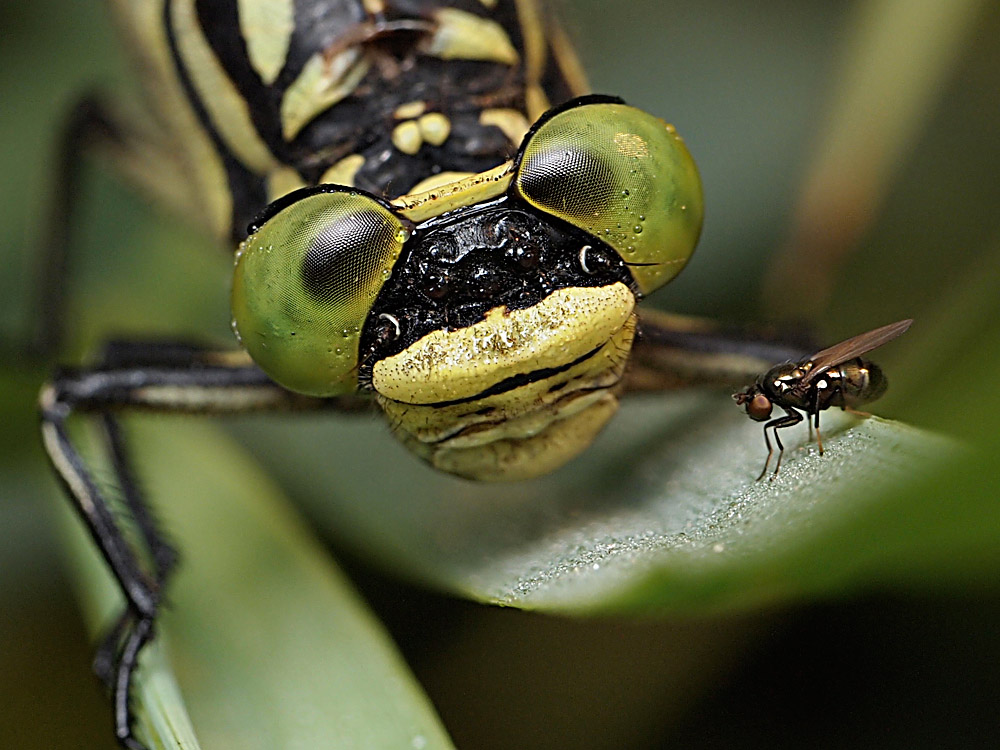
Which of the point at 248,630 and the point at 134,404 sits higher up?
the point at 134,404

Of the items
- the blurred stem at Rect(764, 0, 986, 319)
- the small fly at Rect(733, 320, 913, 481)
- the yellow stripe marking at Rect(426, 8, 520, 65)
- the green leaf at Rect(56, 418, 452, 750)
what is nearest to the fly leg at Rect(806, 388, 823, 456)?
the small fly at Rect(733, 320, 913, 481)

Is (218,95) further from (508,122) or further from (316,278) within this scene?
(316,278)

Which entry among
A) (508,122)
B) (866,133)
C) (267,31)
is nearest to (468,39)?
(508,122)

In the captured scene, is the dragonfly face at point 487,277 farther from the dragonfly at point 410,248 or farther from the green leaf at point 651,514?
the green leaf at point 651,514

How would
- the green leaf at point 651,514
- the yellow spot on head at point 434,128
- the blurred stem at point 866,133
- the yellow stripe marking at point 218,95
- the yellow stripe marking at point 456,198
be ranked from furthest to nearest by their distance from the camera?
the blurred stem at point 866,133
the yellow stripe marking at point 218,95
the yellow spot on head at point 434,128
the yellow stripe marking at point 456,198
the green leaf at point 651,514

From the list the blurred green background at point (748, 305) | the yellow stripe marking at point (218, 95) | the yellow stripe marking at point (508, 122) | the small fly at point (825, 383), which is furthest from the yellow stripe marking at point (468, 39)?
the small fly at point (825, 383)

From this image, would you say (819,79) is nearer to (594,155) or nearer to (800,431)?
(594,155)

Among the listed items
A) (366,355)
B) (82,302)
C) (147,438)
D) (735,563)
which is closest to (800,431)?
(735,563)
